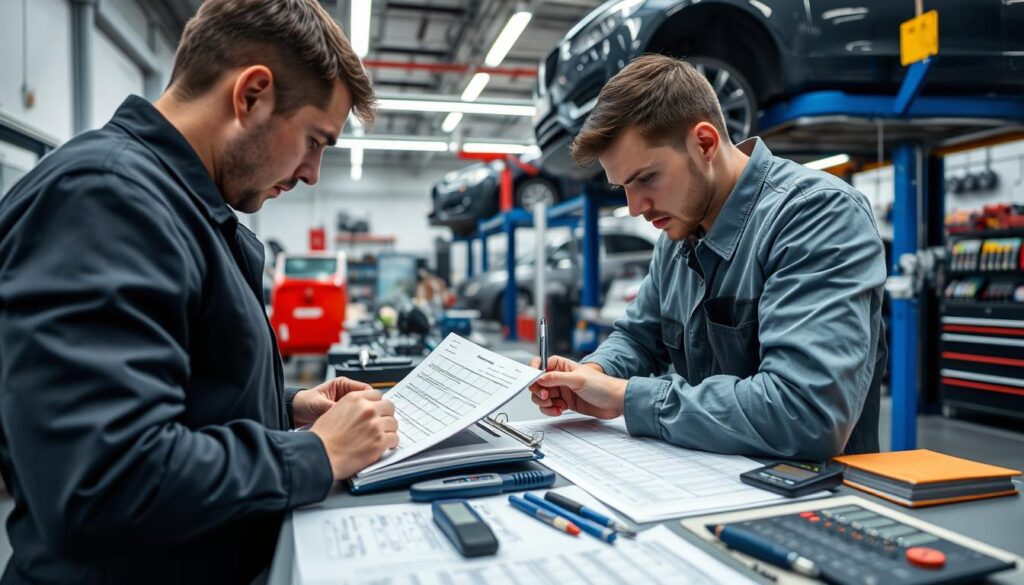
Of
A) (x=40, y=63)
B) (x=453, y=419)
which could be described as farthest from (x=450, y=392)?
(x=40, y=63)

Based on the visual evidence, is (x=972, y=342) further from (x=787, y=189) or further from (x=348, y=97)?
(x=348, y=97)

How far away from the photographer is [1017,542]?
2.09 ft

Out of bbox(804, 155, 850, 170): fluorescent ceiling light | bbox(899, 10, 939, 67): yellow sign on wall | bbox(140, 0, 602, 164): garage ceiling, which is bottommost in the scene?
bbox(804, 155, 850, 170): fluorescent ceiling light

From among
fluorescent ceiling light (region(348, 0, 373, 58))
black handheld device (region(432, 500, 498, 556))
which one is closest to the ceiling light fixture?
fluorescent ceiling light (region(348, 0, 373, 58))

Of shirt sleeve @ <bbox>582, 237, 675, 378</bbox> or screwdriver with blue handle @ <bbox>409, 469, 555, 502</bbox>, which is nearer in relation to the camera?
screwdriver with blue handle @ <bbox>409, 469, 555, 502</bbox>

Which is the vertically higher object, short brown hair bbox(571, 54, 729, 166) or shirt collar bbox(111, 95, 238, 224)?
short brown hair bbox(571, 54, 729, 166)

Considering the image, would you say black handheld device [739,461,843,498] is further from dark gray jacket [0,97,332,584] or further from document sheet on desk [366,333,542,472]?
dark gray jacket [0,97,332,584]

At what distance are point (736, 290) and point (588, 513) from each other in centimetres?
64

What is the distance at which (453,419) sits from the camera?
0.87 meters

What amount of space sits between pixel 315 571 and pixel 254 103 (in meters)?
0.54

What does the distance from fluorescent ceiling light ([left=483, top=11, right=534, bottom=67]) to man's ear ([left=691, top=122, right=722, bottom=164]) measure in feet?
13.1

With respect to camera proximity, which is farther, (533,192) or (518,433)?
(533,192)

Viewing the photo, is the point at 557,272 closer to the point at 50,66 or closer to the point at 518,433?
the point at 50,66

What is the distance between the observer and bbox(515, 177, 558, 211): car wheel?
20.1ft
